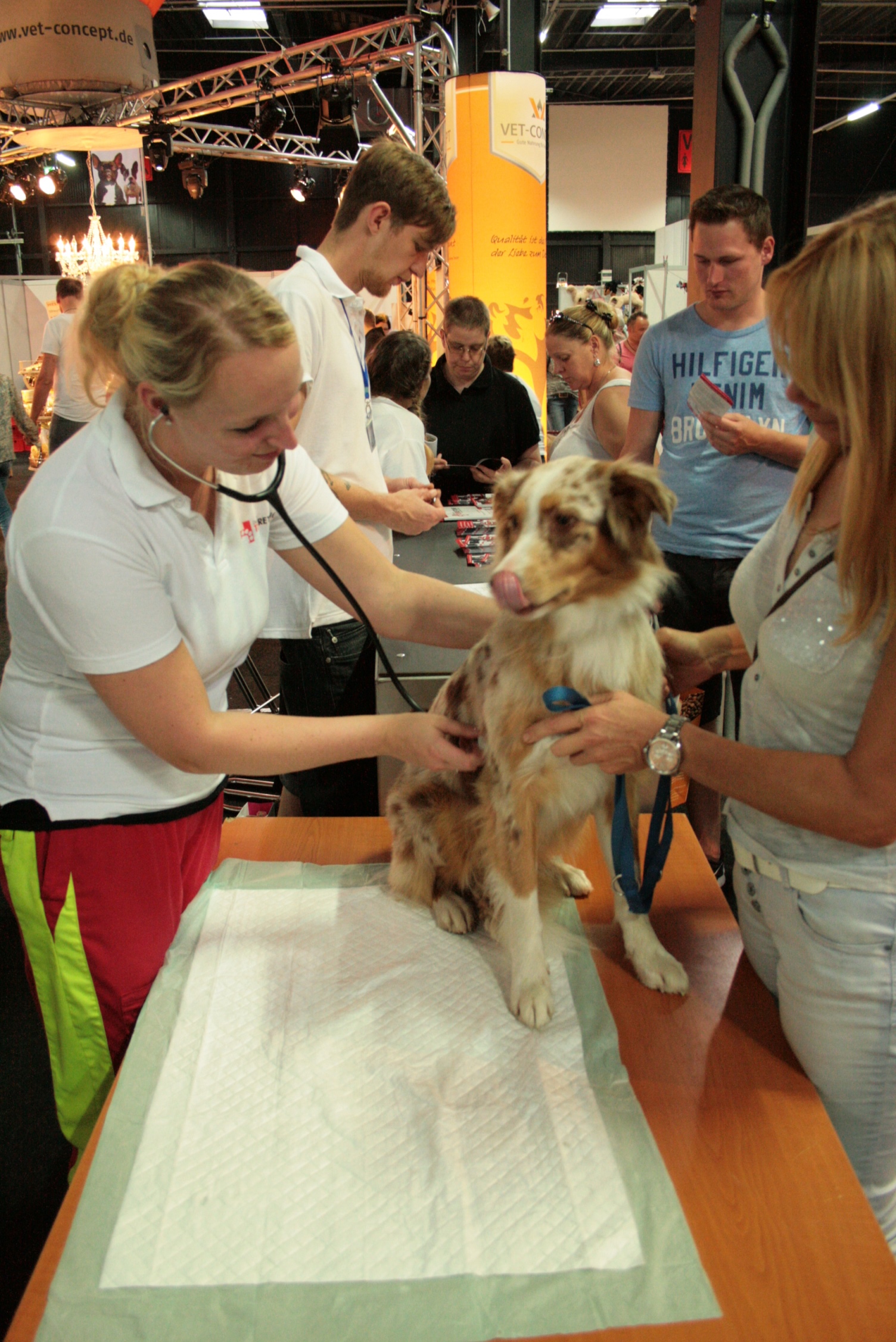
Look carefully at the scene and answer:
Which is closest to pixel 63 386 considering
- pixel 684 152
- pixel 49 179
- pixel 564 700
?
pixel 564 700

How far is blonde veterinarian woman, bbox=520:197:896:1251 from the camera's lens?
1.06 meters

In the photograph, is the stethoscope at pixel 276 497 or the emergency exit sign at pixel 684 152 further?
the emergency exit sign at pixel 684 152

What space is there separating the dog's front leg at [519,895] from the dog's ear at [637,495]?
1.53 ft

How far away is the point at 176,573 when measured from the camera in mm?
1380

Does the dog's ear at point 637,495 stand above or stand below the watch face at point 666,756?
above

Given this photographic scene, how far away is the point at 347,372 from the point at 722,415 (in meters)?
1.08

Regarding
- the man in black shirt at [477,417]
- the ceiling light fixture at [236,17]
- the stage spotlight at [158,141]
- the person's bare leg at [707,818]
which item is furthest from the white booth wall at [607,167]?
the person's bare leg at [707,818]

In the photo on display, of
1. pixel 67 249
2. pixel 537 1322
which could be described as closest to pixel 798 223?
pixel 537 1322

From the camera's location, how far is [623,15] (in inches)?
495

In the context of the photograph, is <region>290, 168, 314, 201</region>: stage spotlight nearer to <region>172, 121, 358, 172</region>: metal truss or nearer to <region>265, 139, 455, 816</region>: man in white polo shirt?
<region>172, 121, 358, 172</region>: metal truss

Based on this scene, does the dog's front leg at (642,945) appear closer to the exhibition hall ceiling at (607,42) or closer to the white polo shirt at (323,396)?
the white polo shirt at (323,396)

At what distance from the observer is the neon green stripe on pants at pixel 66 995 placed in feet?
4.78

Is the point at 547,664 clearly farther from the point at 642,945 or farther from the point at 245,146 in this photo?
the point at 245,146

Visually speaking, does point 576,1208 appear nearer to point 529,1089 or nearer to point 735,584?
point 529,1089
